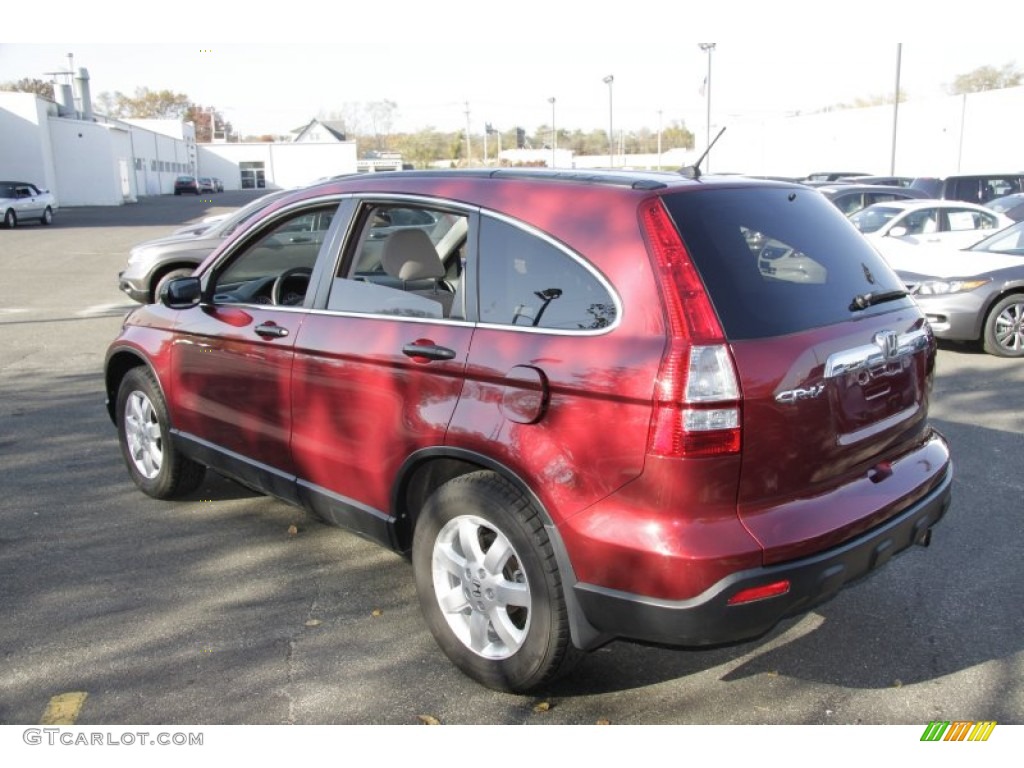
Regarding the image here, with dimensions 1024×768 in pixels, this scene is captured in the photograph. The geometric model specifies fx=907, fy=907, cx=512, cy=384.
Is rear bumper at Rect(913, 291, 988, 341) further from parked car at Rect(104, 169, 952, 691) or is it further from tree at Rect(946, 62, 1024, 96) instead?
tree at Rect(946, 62, 1024, 96)

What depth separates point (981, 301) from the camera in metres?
9.26

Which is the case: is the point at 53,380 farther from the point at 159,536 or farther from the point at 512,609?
the point at 512,609

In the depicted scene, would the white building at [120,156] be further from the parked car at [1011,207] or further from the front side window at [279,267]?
the front side window at [279,267]

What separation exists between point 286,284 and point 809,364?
284 centimetres

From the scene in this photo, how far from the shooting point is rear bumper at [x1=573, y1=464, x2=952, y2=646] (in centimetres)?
270

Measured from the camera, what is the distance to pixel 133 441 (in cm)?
535

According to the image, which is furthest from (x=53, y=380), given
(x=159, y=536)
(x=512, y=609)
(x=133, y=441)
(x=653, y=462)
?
(x=653, y=462)

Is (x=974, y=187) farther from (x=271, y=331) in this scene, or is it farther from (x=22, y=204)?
(x=22, y=204)

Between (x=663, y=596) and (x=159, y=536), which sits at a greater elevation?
(x=663, y=596)

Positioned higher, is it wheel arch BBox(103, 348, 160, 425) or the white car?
the white car

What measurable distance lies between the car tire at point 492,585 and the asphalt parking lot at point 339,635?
0.16 m

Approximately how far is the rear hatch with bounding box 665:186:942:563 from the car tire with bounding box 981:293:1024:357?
6.64m

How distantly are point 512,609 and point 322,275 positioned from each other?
5.41ft

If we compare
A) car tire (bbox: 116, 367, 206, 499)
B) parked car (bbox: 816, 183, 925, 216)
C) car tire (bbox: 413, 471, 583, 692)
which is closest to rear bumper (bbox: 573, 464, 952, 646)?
car tire (bbox: 413, 471, 583, 692)
